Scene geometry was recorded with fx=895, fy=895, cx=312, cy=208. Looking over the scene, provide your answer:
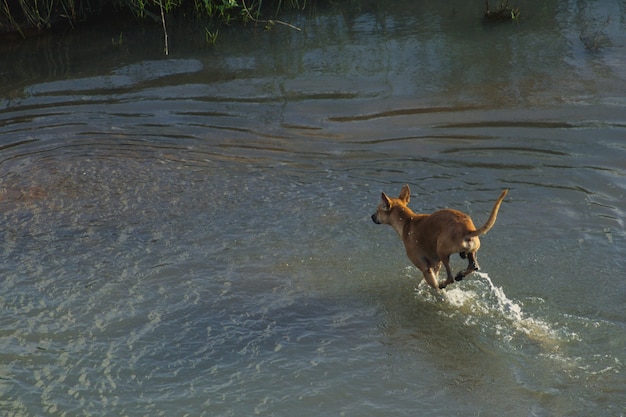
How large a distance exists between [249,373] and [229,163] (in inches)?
160

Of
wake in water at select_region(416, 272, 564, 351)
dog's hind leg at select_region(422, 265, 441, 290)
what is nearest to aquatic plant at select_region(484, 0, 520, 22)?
wake in water at select_region(416, 272, 564, 351)

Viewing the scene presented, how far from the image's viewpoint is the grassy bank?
45.4 ft

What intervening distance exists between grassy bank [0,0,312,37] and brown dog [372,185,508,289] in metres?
6.76

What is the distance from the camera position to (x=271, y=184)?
374 inches

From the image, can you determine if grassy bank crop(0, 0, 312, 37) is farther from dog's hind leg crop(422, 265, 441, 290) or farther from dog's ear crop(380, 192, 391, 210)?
dog's hind leg crop(422, 265, 441, 290)

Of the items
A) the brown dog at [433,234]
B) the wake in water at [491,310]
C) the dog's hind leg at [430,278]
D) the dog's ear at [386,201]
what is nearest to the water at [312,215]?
the wake in water at [491,310]

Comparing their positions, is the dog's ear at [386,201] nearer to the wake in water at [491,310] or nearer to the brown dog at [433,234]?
the brown dog at [433,234]

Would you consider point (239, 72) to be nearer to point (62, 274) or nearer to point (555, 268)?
point (62, 274)

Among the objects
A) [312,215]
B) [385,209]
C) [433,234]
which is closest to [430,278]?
[433,234]

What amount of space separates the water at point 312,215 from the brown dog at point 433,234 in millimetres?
330

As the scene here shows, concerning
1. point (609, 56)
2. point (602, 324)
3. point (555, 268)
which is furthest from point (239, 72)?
point (602, 324)

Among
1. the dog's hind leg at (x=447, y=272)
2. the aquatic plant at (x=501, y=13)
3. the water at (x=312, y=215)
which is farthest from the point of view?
the aquatic plant at (x=501, y=13)

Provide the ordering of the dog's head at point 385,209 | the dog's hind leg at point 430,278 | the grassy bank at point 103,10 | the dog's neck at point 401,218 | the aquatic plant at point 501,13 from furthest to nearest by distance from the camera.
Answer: the grassy bank at point 103,10 → the aquatic plant at point 501,13 → the dog's head at point 385,209 → the dog's neck at point 401,218 → the dog's hind leg at point 430,278

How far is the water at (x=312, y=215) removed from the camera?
20.9 feet
